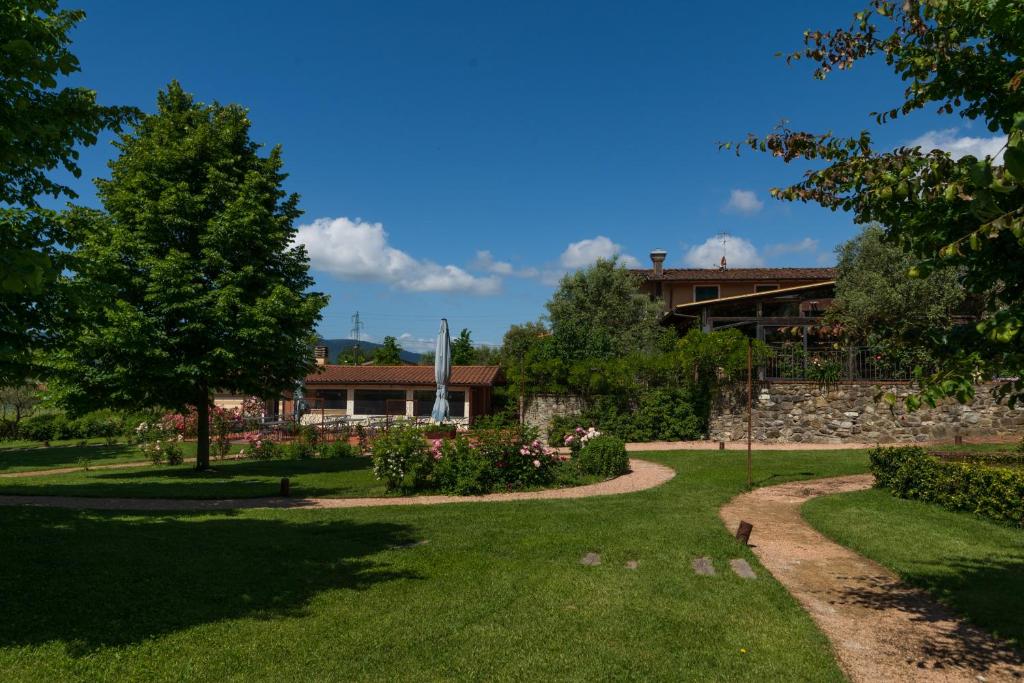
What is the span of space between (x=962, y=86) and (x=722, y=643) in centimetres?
481

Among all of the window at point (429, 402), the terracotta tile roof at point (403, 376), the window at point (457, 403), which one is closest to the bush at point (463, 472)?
the terracotta tile roof at point (403, 376)

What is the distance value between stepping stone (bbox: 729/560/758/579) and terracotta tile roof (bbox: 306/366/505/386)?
87.3ft

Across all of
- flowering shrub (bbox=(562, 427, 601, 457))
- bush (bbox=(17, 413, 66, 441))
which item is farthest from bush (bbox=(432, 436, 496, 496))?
bush (bbox=(17, 413, 66, 441))

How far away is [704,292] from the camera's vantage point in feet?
133

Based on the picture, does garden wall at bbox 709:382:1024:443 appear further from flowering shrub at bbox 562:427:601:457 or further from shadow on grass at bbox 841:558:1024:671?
shadow on grass at bbox 841:558:1024:671

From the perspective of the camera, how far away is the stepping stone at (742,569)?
274 inches

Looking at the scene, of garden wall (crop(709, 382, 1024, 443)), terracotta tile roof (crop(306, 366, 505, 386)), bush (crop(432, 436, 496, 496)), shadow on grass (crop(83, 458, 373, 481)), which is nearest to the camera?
bush (crop(432, 436, 496, 496))

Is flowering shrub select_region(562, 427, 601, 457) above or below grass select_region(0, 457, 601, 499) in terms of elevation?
above

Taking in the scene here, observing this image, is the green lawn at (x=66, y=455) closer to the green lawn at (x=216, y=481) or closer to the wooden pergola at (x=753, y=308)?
the green lawn at (x=216, y=481)

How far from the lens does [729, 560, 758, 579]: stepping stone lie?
6.96 metres

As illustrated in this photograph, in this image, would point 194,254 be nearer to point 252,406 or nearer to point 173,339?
point 173,339

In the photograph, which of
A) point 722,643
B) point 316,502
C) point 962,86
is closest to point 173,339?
point 316,502

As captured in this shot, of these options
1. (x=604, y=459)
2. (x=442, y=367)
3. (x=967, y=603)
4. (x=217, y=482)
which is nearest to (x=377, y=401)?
(x=442, y=367)

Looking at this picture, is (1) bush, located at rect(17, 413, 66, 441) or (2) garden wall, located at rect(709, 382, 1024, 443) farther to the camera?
(1) bush, located at rect(17, 413, 66, 441)
